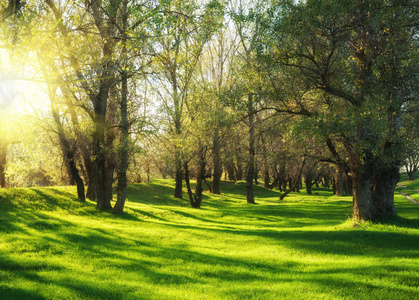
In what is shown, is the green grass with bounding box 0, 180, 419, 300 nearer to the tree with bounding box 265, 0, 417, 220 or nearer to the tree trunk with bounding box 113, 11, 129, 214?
the tree trunk with bounding box 113, 11, 129, 214

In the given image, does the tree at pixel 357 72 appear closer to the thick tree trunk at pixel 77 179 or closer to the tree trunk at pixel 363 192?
the tree trunk at pixel 363 192

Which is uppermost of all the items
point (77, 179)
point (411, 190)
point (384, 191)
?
point (384, 191)

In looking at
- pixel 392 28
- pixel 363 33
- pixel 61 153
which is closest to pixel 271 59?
pixel 363 33

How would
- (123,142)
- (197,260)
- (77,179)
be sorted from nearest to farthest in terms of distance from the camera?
(197,260)
(123,142)
(77,179)

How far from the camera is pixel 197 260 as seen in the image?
39.6 feet

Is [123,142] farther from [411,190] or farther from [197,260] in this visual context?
[411,190]

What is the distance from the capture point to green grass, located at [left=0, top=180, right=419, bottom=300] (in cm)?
858

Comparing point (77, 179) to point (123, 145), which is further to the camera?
point (77, 179)

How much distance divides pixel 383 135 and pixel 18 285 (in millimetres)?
14743

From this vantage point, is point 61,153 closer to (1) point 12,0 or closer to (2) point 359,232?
(1) point 12,0

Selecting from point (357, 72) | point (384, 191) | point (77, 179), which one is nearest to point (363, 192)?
point (384, 191)

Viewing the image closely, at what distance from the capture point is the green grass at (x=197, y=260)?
28.2 feet

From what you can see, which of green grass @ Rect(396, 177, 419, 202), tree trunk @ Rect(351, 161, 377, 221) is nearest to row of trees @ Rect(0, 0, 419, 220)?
tree trunk @ Rect(351, 161, 377, 221)

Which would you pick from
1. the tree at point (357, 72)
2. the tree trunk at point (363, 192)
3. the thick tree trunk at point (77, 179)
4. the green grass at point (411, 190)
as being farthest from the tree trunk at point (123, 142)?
the green grass at point (411, 190)
